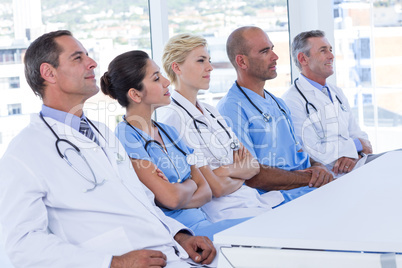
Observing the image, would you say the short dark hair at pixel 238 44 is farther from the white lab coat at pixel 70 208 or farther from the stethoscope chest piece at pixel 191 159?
the white lab coat at pixel 70 208

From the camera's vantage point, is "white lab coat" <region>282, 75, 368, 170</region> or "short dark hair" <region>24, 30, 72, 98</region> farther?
"white lab coat" <region>282, 75, 368, 170</region>

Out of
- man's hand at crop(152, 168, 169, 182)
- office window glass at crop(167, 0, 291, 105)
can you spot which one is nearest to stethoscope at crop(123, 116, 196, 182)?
man's hand at crop(152, 168, 169, 182)

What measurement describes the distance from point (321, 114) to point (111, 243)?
1872 millimetres

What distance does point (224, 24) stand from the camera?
3889 mm

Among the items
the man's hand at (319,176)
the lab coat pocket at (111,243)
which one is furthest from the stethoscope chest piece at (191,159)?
the man's hand at (319,176)

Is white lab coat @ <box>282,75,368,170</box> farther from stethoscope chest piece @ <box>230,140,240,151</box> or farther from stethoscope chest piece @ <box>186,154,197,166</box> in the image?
stethoscope chest piece @ <box>186,154,197,166</box>

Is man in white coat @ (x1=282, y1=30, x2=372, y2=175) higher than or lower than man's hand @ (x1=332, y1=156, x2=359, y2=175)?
higher

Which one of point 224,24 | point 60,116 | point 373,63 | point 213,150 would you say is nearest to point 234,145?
point 213,150

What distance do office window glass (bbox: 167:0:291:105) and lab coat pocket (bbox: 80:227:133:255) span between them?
1923mm

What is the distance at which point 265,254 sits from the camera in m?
1.45

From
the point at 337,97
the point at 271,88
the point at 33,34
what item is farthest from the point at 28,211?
the point at 271,88

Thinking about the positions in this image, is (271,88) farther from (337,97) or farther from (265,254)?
(265,254)

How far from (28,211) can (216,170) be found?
105 centimetres

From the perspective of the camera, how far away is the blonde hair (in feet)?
8.84
